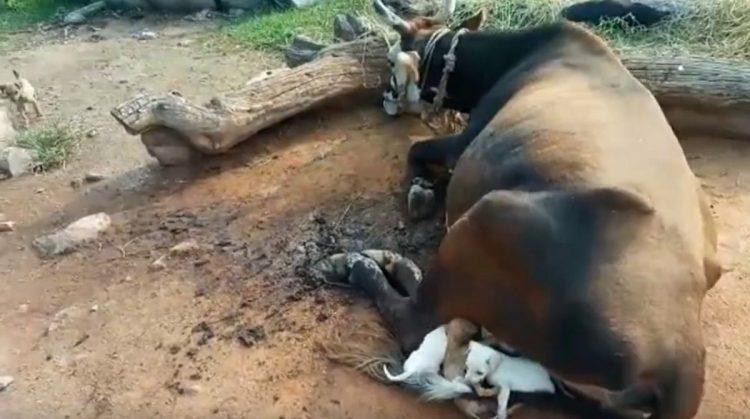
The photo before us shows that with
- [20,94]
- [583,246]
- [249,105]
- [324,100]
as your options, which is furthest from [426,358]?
[20,94]

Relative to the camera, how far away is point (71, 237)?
501cm

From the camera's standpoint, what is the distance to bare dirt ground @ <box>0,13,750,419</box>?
3.91 m

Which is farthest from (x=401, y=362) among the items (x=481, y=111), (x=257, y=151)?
(x=257, y=151)

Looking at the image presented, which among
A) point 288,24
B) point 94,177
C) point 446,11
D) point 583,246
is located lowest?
point 288,24

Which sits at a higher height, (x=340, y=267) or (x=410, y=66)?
(x=410, y=66)

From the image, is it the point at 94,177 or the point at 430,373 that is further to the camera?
the point at 94,177

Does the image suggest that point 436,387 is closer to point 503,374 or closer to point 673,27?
point 503,374

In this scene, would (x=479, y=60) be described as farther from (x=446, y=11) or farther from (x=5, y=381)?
(x=5, y=381)

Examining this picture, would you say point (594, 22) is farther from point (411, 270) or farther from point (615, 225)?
point (615, 225)

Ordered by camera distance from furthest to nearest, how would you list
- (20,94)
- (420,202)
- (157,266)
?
(20,94) → (420,202) → (157,266)

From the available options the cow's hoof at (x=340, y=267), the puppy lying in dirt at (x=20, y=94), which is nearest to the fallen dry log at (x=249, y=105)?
the cow's hoof at (x=340, y=267)

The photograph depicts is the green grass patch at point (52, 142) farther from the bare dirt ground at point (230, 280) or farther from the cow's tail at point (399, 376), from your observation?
the cow's tail at point (399, 376)

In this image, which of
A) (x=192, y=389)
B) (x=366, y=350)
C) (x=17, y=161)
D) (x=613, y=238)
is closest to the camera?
(x=613, y=238)

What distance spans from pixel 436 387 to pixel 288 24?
531cm
